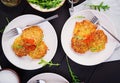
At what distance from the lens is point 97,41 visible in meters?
1.50

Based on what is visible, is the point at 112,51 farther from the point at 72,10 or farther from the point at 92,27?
the point at 72,10

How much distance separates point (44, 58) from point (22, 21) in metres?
0.17

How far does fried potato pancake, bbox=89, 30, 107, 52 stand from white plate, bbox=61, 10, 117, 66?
0.03 metres

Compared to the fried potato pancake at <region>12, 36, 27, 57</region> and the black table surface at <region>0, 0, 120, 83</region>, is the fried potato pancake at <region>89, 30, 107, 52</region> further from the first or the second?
the fried potato pancake at <region>12, 36, 27, 57</region>

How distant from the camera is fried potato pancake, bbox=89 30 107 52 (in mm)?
1501

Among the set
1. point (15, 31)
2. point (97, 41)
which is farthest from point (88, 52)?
point (15, 31)

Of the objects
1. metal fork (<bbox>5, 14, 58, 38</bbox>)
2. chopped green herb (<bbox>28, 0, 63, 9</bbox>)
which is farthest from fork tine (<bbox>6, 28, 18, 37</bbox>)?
chopped green herb (<bbox>28, 0, 63, 9</bbox>)

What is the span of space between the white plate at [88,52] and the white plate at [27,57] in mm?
46

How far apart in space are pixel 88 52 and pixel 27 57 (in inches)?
9.7

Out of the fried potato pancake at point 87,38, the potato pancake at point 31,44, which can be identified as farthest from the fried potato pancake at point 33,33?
the fried potato pancake at point 87,38

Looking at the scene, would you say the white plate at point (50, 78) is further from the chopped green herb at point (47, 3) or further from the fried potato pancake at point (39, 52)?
the chopped green herb at point (47, 3)

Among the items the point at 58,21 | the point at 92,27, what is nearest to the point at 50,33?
the point at 58,21

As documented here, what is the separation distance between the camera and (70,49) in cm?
153

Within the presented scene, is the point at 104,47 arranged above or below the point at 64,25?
below
